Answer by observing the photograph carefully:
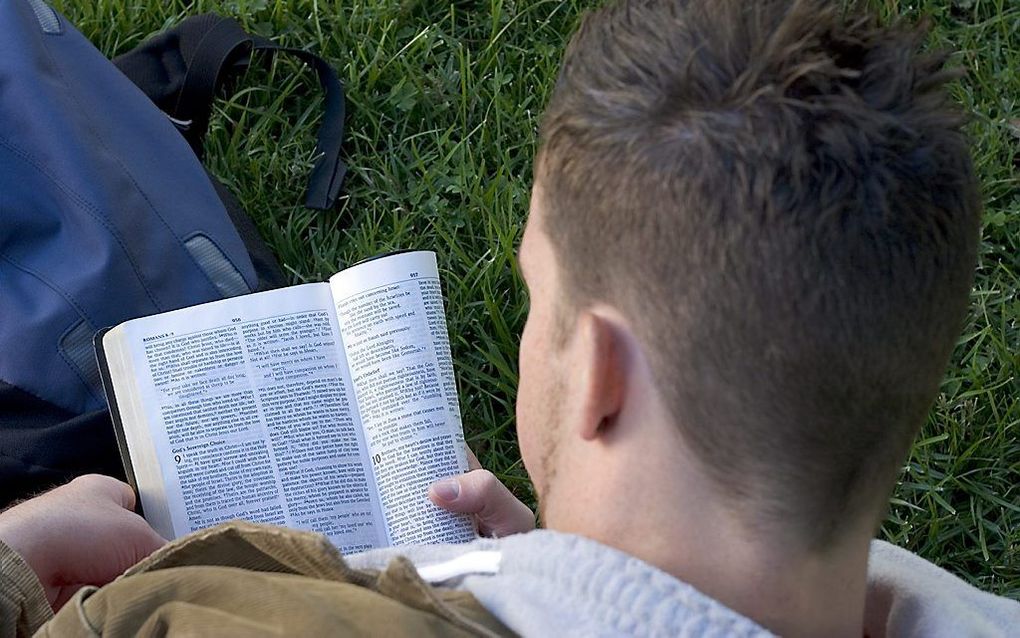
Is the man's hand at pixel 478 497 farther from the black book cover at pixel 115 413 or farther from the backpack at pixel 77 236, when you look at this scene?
the backpack at pixel 77 236

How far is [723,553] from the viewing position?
1102 millimetres

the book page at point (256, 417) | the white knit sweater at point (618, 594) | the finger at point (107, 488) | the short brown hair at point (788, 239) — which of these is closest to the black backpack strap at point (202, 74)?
the book page at point (256, 417)

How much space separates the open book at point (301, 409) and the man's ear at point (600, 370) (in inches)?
26.1

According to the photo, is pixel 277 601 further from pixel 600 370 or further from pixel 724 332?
pixel 724 332

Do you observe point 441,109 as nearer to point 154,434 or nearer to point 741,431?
point 154,434

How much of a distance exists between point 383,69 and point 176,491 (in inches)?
44.6

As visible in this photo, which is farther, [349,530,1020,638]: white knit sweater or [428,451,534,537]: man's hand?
[428,451,534,537]: man's hand

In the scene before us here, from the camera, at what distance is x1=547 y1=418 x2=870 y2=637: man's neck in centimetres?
110

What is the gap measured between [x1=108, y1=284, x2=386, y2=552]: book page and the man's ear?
2.44 feet

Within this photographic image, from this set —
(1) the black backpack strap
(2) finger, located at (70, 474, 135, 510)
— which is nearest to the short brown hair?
(2) finger, located at (70, 474, 135, 510)

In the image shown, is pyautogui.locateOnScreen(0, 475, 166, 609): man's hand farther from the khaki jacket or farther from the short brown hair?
the short brown hair

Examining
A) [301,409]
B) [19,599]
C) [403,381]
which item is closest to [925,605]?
[403,381]

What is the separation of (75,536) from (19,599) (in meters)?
0.17

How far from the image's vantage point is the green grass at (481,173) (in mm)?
2207
